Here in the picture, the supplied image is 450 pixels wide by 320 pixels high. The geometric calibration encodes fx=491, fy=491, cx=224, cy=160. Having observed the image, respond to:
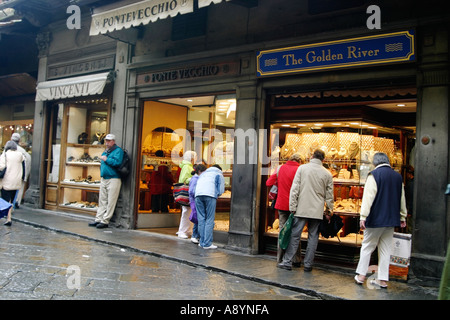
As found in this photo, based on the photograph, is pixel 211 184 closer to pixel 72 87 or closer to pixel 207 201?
pixel 207 201

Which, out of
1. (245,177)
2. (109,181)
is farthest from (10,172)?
(245,177)

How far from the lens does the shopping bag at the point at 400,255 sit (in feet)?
22.4

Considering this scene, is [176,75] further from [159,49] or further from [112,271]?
[112,271]

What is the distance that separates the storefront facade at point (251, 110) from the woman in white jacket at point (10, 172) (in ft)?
6.94

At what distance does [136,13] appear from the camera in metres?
9.50

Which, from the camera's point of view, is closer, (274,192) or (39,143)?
(274,192)

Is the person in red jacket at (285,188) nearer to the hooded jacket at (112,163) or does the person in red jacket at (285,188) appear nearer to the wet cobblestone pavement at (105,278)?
the wet cobblestone pavement at (105,278)

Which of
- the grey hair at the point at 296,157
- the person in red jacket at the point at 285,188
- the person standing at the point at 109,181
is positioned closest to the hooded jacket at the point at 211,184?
the person in red jacket at the point at 285,188

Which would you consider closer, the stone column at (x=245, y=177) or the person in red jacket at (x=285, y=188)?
the person in red jacket at (x=285, y=188)

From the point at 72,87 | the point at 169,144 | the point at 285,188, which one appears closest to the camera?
the point at 285,188

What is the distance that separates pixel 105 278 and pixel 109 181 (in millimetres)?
5240

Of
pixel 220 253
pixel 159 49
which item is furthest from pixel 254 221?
pixel 159 49

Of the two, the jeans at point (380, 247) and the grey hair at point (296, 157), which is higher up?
the grey hair at point (296, 157)

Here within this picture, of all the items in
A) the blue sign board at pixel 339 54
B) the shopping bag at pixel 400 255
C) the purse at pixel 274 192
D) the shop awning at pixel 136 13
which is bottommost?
the shopping bag at pixel 400 255
